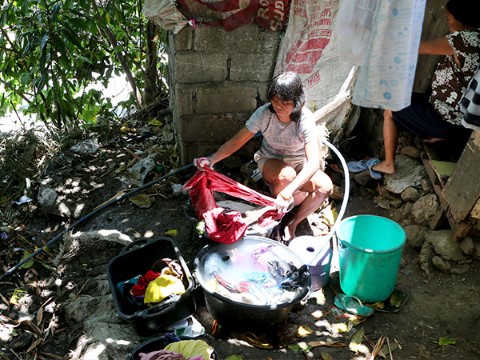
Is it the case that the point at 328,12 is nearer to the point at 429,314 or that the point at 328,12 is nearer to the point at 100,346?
the point at 429,314

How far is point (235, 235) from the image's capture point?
3.04 m

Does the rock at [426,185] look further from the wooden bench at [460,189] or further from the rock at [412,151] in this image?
the rock at [412,151]

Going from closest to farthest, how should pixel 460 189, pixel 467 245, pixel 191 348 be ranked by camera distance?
1. pixel 191 348
2. pixel 460 189
3. pixel 467 245

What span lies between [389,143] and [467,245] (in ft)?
3.65

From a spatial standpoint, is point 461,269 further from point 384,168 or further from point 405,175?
point 384,168

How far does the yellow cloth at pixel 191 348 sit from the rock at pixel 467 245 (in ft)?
6.88

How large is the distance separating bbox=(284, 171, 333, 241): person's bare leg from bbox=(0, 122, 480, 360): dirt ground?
0.47 m

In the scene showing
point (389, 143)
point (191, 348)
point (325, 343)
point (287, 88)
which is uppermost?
point (287, 88)

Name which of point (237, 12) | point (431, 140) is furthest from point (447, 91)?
point (237, 12)

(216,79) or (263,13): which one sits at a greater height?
(263,13)

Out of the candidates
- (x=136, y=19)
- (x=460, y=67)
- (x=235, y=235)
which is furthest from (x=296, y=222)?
(x=136, y=19)

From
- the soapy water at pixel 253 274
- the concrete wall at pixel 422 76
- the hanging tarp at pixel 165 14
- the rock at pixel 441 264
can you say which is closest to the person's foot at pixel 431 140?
the concrete wall at pixel 422 76

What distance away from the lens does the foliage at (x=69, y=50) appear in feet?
12.8

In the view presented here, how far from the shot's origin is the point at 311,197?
3682mm
